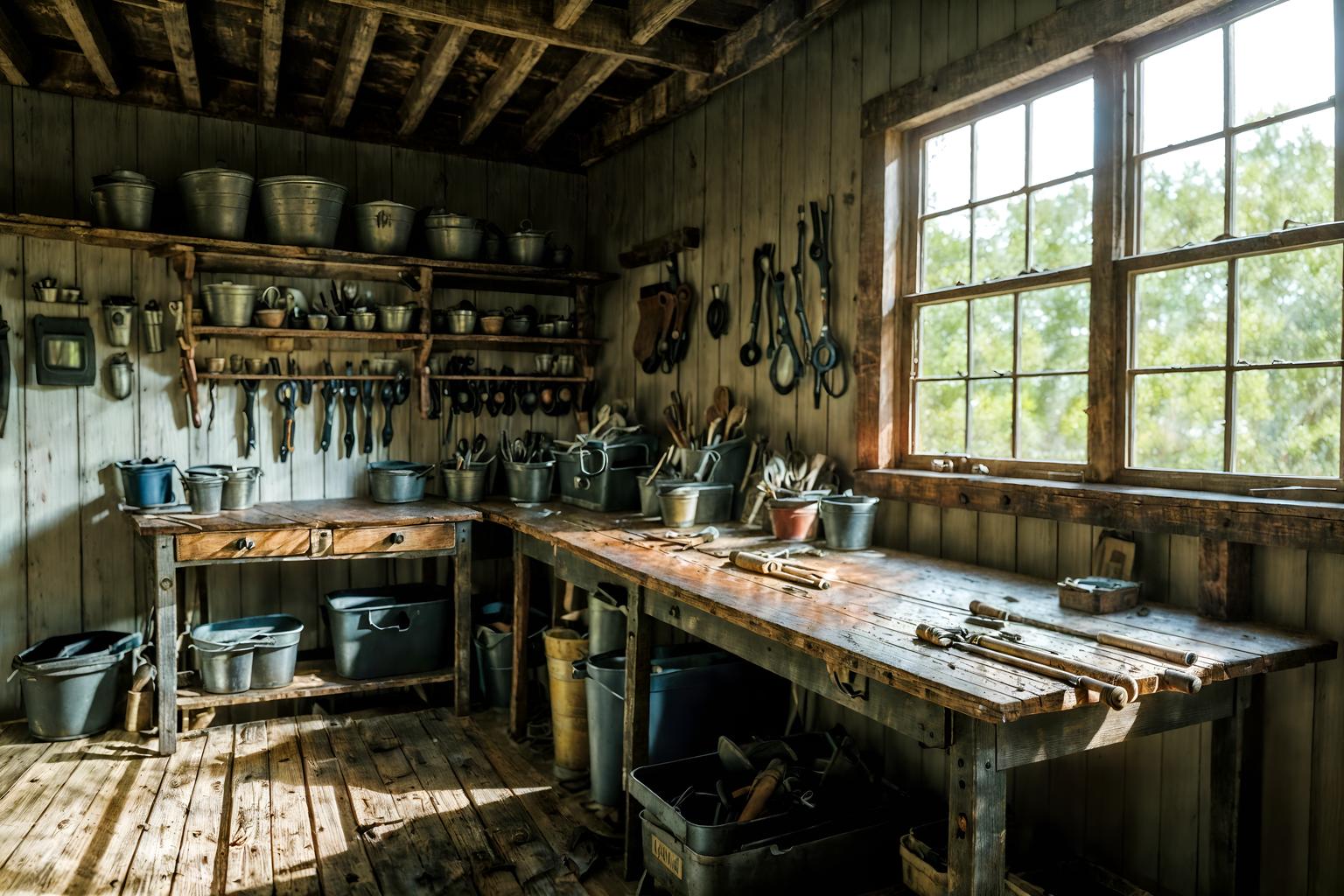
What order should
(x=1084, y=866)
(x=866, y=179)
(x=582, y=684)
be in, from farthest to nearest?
1. (x=582, y=684)
2. (x=866, y=179)
3. (x=1084, y=866)

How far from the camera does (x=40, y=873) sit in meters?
2.68

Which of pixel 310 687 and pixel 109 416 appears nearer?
pixel 310 687

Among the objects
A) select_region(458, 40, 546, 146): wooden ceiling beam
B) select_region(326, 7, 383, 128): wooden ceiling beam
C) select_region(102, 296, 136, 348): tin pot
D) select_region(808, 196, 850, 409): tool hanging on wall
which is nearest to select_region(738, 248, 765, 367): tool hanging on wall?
select_region(808, 196, 850, 409): tool hanging on wall

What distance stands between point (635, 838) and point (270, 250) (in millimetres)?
3092

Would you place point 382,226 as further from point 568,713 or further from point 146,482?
point 568,713

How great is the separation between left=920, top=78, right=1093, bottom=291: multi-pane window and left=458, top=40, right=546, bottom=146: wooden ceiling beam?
171 cm

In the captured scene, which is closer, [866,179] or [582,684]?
[866,179]

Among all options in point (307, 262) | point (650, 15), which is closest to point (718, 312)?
point (650, 15)

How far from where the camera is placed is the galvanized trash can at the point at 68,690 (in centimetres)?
367

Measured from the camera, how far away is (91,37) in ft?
11.4

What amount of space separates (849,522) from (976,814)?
56.3 inches

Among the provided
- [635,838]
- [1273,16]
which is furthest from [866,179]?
[635,838]

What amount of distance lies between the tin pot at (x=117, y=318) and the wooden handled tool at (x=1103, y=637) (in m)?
3.97

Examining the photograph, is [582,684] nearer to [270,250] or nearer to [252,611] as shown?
[252,611]
